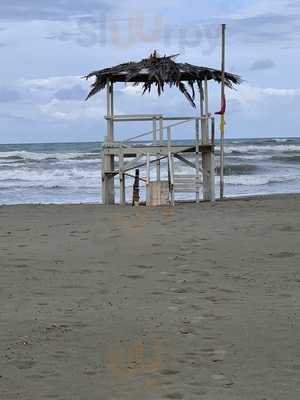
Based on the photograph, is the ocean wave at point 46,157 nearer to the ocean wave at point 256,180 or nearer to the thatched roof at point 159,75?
the ocean wave at point 256,180

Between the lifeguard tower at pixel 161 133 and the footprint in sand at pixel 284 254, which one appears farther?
the lifeguard tower at pixel 161 133

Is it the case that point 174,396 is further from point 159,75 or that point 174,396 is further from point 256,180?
point 256,180

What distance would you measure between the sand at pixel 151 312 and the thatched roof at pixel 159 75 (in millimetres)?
5403

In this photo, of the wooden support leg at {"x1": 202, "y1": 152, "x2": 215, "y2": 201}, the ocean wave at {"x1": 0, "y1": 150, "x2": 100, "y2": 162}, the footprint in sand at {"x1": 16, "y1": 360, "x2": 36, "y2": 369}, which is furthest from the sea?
the footprint in sand at {"x1": 16, "y1": 360, "x2": 36, "y2": 369}

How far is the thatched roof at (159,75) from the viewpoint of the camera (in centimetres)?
1606

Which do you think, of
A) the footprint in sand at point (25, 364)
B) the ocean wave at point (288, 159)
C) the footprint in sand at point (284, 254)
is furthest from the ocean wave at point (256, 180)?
the footprint in sand at point (25, 364)

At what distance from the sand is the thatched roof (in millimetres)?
5403

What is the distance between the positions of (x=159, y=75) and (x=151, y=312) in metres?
10.5

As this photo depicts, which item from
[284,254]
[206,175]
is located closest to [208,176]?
[206,175]

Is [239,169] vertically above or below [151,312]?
above

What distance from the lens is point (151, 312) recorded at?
6129 millimetres

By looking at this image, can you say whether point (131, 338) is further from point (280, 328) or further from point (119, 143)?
point (119, 143)

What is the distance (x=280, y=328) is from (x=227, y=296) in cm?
119

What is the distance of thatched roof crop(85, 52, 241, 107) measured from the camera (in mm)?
16062
